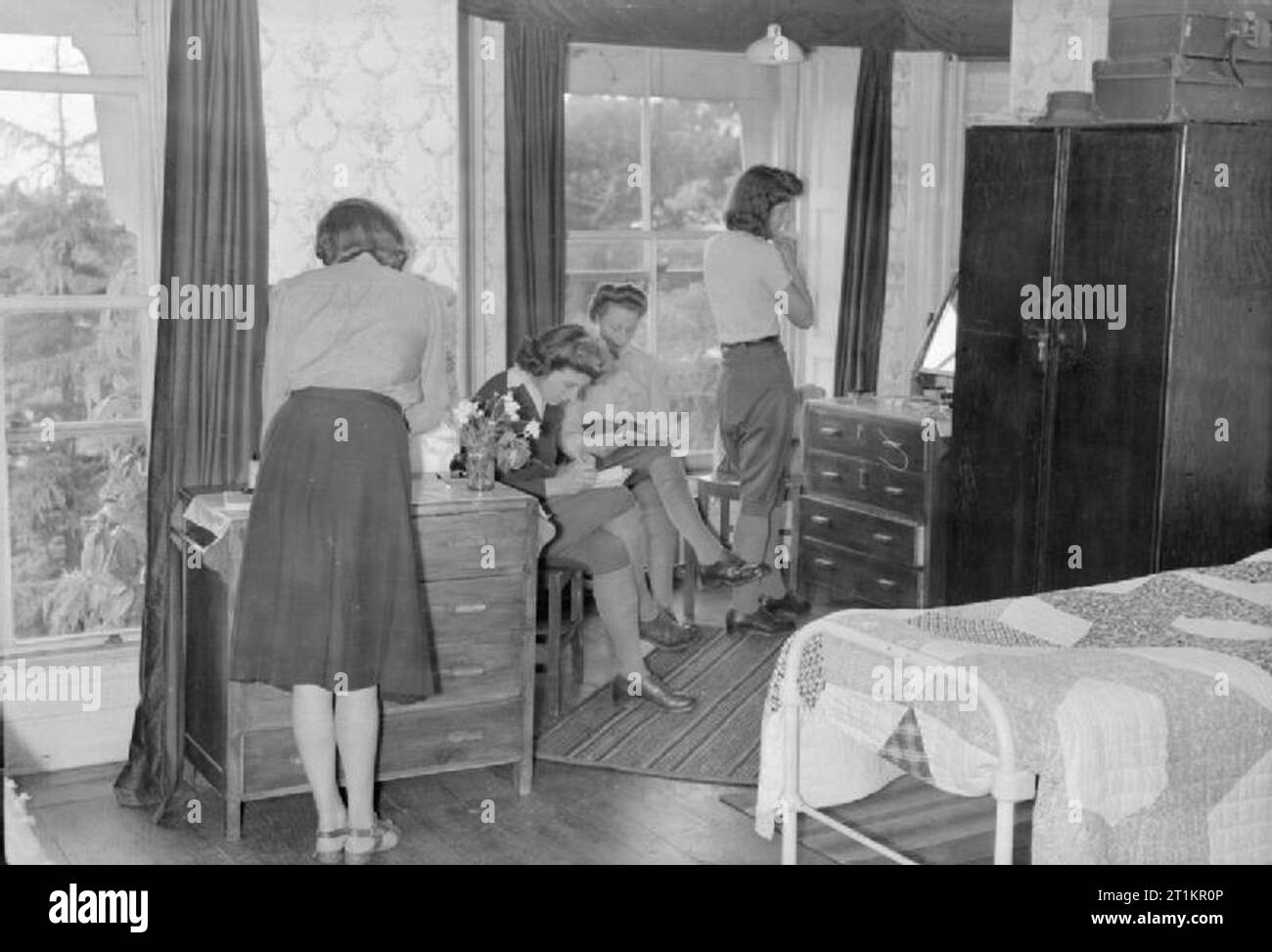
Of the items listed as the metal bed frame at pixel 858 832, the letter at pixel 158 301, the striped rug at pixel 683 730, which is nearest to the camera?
the metal bed frame at pixel 858 832

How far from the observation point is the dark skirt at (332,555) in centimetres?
444

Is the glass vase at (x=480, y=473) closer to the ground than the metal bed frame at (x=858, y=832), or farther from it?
farther from it

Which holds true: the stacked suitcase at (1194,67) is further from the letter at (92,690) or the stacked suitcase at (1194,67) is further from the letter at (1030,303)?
the letter at (92,690)

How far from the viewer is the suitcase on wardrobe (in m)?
5.68

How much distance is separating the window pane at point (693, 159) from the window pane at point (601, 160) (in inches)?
4.4

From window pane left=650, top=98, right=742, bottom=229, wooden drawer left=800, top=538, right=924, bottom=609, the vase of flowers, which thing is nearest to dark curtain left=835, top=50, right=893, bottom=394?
window pane left=650, top=98, right=742, bottom=229

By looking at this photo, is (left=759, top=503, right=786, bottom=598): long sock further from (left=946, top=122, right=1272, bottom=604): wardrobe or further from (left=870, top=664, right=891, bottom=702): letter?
(left=870, top=664, right=891, bottom=702): letter

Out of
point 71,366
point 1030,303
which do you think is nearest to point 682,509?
point 1030,303

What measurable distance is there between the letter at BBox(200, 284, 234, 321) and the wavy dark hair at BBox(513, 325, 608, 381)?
103cm

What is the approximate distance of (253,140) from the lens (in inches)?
201

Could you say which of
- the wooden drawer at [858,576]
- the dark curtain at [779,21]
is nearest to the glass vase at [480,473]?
the dark curtain at [779,21]

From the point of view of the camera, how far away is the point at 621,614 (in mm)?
5875
